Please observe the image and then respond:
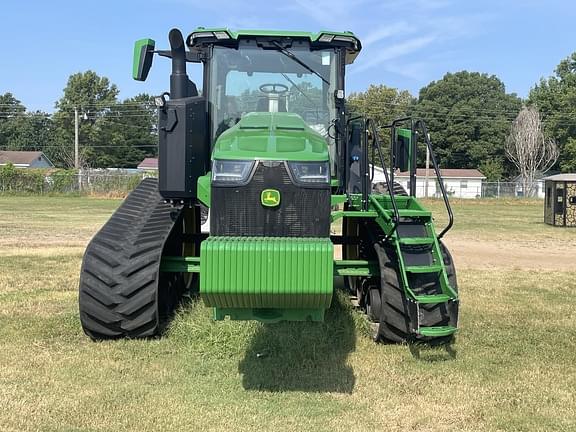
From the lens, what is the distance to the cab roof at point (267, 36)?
5.97 meters

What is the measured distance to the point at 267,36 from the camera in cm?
603

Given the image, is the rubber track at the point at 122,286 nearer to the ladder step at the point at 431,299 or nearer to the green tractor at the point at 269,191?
the green tractor at the point at 269,191

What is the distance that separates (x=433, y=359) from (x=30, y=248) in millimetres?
10176

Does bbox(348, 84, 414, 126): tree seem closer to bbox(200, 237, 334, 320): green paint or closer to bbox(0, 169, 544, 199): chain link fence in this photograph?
bbox(0, 169, 544, 199): chain link fence

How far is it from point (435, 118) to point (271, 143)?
69903mm

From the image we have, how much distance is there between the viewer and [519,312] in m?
7.84

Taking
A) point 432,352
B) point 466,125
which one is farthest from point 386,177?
point 466,125

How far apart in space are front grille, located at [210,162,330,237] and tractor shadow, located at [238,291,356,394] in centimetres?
121

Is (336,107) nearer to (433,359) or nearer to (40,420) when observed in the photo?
(433,359)

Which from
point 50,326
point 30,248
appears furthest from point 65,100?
point 50,326

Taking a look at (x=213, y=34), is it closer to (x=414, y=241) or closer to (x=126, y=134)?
(x=414, y=241)

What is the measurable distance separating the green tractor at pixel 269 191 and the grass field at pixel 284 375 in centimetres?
35

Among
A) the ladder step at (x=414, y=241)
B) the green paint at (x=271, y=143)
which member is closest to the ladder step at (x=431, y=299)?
the ladder step at (x=414, y=241)

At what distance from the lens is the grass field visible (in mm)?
4348
